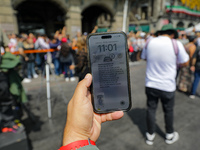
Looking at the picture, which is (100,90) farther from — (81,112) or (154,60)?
(154,60)

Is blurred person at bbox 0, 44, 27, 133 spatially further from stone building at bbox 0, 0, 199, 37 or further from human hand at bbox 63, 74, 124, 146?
stone building at bbox 0, 0, 199, 37

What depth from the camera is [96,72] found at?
1.46 meters

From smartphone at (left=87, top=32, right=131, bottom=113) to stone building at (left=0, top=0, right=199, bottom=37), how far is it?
7.62 feet

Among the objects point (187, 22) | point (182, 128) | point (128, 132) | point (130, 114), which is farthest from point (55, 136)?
point (187, 22)

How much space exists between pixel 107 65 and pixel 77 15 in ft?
40.8

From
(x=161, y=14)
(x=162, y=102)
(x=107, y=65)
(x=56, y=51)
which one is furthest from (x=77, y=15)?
(x=161, y=14)

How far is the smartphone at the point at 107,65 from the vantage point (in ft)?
4.76

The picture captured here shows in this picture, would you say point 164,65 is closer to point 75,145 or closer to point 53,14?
point 75,145

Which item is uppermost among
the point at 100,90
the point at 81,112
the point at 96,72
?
the point at 96,72

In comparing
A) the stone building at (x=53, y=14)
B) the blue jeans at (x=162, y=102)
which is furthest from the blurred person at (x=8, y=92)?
the stone building at (x=53, y=14)

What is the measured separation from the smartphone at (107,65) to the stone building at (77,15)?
232cm

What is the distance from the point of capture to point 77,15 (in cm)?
1277

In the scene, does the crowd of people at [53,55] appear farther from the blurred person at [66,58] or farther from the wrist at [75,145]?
the wrist at [75,145]

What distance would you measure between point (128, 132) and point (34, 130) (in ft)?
6.82
